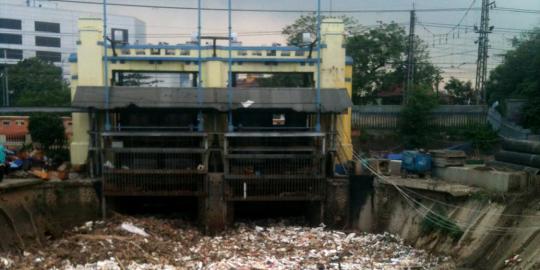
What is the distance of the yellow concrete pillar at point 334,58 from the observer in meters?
16.6

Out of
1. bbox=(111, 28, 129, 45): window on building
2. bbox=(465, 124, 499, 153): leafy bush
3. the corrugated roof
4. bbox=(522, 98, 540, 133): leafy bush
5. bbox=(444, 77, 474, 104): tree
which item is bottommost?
bbox=(465, 124, 499, 153): leafy bush

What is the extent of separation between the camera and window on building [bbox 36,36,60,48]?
5615 cm

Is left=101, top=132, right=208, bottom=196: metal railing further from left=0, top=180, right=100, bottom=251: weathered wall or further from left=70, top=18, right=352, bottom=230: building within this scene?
left=0, top=180, right=100, bottom=251: weathered wall

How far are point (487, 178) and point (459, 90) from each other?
24547 millimetres

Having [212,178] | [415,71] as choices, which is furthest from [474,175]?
[415,71]

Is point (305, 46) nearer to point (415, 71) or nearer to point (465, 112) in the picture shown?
point (465, 112)

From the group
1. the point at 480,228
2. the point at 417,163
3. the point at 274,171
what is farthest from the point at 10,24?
the point at 480,228

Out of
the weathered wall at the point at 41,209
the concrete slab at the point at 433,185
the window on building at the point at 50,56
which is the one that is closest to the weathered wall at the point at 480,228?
the concrete slab at the point at 433,185

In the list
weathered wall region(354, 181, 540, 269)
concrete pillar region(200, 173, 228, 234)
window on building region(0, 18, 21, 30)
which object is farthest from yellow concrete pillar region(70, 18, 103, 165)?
window on building region(0, 18, 21, 30)

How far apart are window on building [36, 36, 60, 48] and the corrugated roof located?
154 feet

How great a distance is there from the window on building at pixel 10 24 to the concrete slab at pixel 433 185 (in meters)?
53.3

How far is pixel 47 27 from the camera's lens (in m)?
56.4

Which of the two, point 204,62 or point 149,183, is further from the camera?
point 204,62

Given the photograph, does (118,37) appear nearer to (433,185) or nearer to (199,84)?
(199,84)
